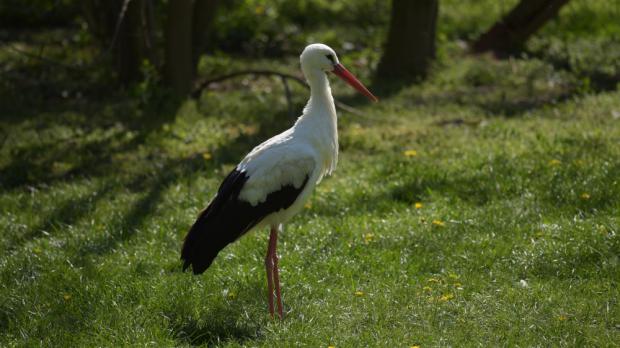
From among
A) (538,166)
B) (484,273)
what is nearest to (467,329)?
(484,273)

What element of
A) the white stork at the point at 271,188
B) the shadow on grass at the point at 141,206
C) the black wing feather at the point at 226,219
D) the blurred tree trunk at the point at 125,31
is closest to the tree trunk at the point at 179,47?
the blurred tree trunk at the point at 125,31

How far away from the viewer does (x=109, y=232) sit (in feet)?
21.1

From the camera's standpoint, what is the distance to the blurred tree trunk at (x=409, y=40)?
1099 centimetres

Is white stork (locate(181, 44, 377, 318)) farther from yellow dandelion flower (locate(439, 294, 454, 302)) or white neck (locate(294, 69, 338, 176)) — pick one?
yellow dandelion flower (locate(439, 294, 454, 302))

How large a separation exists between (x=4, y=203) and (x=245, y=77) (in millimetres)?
4858

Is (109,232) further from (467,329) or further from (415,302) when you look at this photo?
(467,329)

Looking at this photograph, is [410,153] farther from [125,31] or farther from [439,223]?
[125,31]

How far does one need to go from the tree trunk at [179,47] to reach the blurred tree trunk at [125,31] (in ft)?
0.97

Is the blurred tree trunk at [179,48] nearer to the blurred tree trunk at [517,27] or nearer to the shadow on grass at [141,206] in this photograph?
the shadow on grass at [141,206]

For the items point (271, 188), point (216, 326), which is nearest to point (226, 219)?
point (271, 188)

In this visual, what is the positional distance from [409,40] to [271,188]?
629cm

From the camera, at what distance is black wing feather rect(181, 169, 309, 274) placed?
4969 mm

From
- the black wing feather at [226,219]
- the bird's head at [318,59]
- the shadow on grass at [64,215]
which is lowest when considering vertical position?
the shadow on grass at [64,215]

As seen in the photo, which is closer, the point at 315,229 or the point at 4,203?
the point at 315,229
